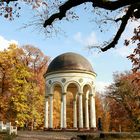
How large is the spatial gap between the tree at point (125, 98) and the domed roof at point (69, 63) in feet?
19.3

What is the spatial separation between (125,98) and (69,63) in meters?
9.71

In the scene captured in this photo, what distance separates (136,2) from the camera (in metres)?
8.52

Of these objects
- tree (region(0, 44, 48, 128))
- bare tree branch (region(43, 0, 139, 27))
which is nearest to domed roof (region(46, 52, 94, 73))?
tree (region(0, 44, 48, 128))

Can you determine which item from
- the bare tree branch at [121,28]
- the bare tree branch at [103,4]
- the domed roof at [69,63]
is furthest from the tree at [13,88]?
the bare tree branch at [103,4]

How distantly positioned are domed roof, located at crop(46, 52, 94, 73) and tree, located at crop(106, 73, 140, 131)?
5.89 metres

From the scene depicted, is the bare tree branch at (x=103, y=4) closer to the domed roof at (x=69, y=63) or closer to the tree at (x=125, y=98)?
the domed roof at (x=69, y=63)

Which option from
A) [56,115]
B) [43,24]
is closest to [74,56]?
[56,115]

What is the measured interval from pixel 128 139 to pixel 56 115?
32.0 meters

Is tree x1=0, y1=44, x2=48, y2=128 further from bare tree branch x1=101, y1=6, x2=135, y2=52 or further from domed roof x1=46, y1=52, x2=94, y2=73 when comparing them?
bare tree branch x1=101, y1=6, x2=135, y2=52

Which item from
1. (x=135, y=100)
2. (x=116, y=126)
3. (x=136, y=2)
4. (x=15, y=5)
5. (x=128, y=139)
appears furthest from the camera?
(x=116, y=126)

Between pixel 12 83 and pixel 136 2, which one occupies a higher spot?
pixel 12 83

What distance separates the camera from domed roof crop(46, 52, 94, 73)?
42.6 meters

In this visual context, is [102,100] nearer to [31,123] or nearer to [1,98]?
[31,123]

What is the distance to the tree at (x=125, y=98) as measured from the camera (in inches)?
1763
